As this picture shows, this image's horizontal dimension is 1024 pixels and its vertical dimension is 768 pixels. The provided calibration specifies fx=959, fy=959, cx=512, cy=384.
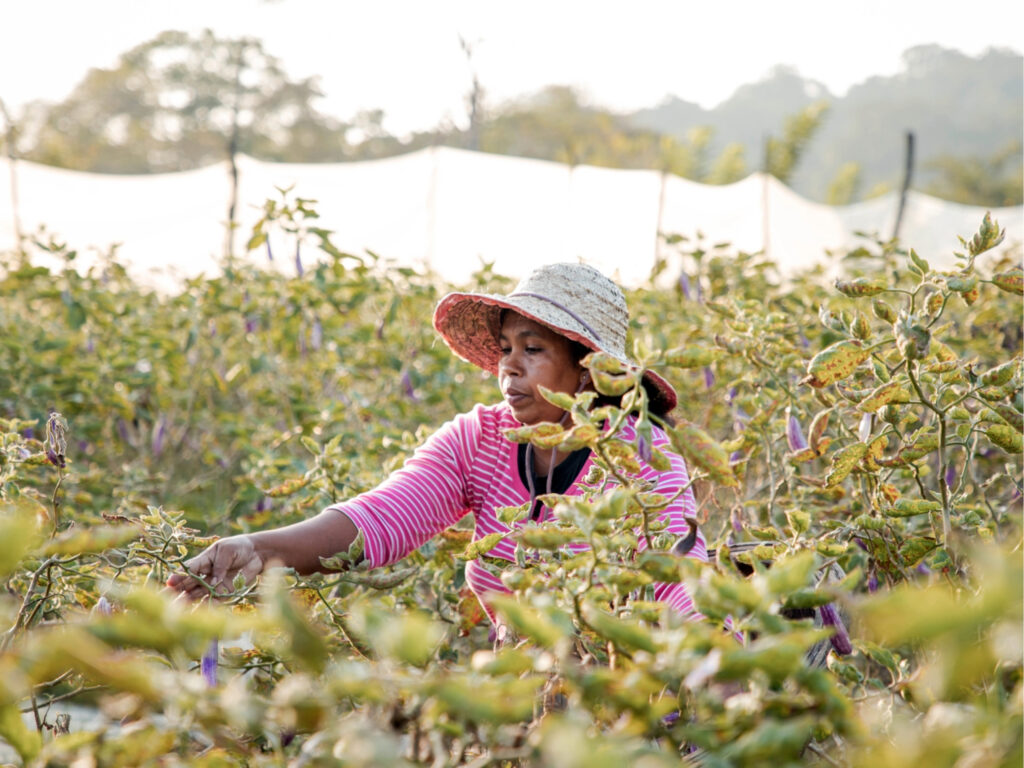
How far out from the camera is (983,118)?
53938 millimetres

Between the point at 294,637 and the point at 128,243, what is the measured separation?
668cm

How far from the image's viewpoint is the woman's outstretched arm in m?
1.25

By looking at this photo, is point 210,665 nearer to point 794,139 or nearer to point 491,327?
point 491,327

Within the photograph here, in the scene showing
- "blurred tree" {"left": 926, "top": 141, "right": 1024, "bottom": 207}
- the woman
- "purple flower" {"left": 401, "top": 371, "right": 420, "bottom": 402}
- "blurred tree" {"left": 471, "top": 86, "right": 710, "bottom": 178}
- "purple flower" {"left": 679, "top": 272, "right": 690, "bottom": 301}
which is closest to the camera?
the woman

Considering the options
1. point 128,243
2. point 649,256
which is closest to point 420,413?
point 649,256

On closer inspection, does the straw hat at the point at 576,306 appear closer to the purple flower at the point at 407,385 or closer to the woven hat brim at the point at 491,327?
the woven hat brim at the point at 491,327

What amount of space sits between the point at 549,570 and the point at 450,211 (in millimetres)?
6368

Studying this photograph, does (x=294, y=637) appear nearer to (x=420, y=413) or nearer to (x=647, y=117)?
(x=420, y=413)

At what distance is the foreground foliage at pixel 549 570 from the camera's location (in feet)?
1.69

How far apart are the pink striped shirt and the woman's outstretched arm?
38 mm

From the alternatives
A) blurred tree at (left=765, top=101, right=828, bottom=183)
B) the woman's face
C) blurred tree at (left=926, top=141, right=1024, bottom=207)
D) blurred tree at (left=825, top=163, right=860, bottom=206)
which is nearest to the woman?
the woman's face

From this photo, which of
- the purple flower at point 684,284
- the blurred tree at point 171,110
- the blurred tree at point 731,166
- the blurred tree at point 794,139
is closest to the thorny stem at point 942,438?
the purple flower at point 684,284

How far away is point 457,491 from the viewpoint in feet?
5.50

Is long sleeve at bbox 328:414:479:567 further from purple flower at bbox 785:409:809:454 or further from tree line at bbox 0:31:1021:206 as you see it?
tree line at bbox 0:31:1021:206
